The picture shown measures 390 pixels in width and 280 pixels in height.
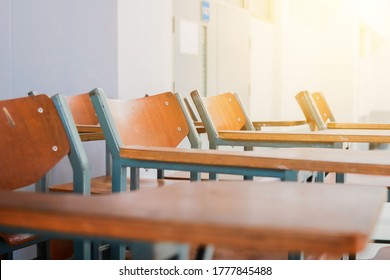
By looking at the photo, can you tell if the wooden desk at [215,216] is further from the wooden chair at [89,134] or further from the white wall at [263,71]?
the white wall at [263,71]

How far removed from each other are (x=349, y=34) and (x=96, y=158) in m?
5.28

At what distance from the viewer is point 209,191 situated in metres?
0.90

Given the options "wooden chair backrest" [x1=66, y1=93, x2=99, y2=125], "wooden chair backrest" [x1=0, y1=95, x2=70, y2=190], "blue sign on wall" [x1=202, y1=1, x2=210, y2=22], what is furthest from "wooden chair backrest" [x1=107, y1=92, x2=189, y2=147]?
"blue sign on wall" [x1=202, y1=1, x2=210, y2=22]

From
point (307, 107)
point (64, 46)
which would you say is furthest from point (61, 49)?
point (307, 107)

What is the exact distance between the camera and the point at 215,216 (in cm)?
67

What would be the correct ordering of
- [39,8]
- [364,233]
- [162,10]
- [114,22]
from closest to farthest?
[364,233] < [39,8] < [114,22] < [162,10]

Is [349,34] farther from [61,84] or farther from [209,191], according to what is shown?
[209,191]

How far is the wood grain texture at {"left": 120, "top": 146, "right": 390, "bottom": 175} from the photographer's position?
1229 mm

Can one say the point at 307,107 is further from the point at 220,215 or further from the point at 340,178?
the point at 220,215

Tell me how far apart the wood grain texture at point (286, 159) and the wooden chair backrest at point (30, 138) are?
176 millimetres

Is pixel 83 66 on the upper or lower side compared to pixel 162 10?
lower

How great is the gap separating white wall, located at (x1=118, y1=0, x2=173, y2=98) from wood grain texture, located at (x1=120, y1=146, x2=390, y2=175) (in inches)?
104

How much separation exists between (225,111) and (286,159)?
59.8 inches
